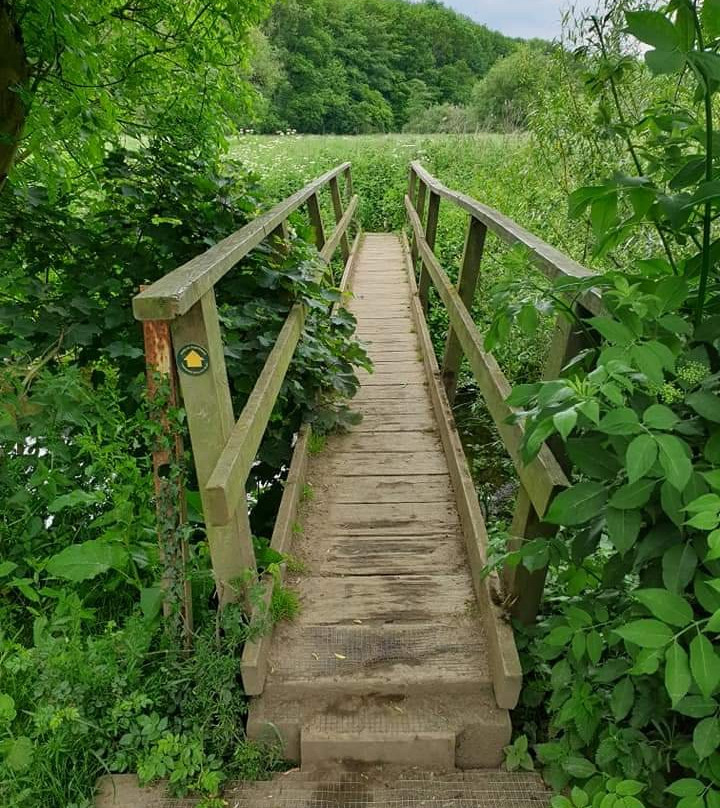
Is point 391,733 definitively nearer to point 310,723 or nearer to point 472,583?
point 310,723

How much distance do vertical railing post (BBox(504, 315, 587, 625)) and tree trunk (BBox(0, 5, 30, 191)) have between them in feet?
7.13

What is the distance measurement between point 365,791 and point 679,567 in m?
1.07

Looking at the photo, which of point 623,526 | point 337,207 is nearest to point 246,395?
point 623,526

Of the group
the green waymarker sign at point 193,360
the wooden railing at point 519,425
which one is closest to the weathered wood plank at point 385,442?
the wooden railing at point 519,425

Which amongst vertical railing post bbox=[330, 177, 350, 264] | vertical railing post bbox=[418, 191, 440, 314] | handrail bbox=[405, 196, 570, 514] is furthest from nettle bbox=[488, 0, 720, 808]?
vertical railing post bbox=[330, 177, 350, 264]

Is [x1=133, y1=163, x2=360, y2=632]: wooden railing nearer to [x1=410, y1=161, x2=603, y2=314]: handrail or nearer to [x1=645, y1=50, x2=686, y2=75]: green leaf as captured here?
[x1=410, y1=161, x2=603, y2=314]: handrail

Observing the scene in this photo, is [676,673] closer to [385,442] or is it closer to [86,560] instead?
[86,560]

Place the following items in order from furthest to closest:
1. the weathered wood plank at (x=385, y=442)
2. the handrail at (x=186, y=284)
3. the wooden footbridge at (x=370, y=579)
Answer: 1. the weathered wood plank at (x=385, y=442)
2. the wooden footbridge at (x=370, y=579)
3. the handrail at (x=186, y=284)

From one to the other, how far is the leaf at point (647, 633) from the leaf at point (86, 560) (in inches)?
56.9

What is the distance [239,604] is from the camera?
1.92 metres

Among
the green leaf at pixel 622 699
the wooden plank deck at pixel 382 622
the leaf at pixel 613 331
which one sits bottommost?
the wooden plank deck at pixel 382 622

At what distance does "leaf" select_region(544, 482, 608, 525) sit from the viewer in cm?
127

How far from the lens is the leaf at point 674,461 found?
1.00m

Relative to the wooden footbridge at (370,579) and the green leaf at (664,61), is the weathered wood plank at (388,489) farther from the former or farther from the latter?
the green leaf at (664,61)
